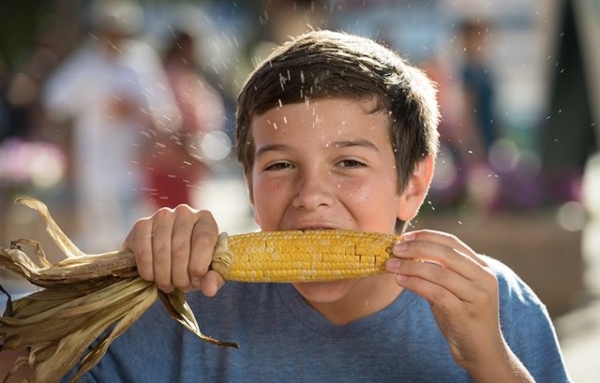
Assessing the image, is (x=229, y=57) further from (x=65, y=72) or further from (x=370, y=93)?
(x=370, y=93)

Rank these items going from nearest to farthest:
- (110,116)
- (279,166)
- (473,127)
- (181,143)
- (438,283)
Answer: (438,283)
(279,166)
(181,143)
(110,116)
(473,127)

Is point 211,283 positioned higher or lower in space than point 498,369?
higher

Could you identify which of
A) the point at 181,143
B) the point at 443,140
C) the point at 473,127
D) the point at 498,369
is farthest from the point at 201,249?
the point at 473,127

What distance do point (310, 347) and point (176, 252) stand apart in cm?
46

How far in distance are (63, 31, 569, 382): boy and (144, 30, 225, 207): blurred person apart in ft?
16.4

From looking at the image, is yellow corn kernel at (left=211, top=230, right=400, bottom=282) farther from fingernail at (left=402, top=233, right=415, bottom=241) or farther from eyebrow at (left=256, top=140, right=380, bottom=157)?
eyebrow at (left=256, top=140, right=380, bottom=157)

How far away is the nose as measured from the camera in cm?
270

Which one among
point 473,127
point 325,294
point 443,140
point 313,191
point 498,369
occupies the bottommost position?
point 498,369

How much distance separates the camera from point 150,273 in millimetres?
2525

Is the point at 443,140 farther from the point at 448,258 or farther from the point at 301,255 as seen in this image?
the point at 448,258

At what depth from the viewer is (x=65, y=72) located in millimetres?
10023

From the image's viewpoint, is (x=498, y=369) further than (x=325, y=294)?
No

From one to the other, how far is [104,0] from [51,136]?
375cm

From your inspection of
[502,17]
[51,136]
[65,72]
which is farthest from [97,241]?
[502,17]
